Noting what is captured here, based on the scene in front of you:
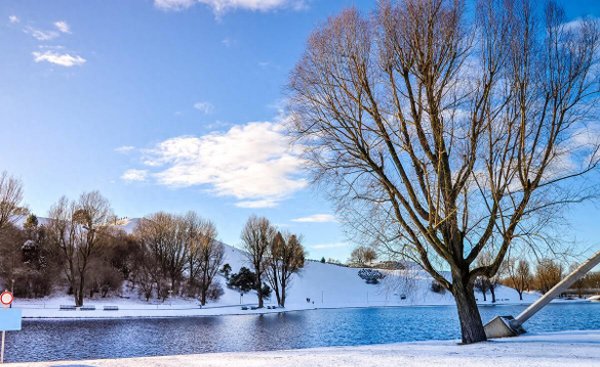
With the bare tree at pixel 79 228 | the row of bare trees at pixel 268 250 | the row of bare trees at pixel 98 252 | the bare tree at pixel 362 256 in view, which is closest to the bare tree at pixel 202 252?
the row of bare trees at pixel 98 252

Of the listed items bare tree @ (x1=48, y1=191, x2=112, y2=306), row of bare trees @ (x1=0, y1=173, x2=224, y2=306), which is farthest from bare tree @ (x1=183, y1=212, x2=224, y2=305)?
bare tree @ (x1=48, y1=191, x2=112, y2=306)

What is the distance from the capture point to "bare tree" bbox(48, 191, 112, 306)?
51750 mm

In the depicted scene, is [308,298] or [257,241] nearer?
[257,241]

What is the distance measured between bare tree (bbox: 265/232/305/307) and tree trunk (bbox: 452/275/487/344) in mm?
50371

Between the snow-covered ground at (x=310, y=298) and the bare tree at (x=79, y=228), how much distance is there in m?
4.48

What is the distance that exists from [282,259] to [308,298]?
69.6ft

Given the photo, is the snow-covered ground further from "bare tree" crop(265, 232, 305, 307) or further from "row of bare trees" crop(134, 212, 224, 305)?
"bare tree" crop(265, 232, 305, 307)

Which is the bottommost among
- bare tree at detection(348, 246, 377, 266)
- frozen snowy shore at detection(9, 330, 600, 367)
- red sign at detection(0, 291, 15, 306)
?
frozen snowy shore at detection(9, 330, 600, 367)

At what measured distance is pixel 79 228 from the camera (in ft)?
175

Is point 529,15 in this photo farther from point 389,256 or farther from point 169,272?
point 169,272

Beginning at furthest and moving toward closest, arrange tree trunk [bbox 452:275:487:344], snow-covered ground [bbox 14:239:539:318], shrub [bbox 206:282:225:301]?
shrub [bbox 206:282:225:301]
snow-covered ground [bbox 14:239:539:318]
tree trunk [bbox 452:275:487:344]

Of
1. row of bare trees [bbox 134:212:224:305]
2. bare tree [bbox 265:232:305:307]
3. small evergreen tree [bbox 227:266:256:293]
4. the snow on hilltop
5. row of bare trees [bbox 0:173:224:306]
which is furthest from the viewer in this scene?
small evergreen tree [bbox 227:266:256:293]

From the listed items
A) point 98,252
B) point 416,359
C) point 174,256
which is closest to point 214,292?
point 174,256

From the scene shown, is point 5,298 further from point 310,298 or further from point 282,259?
point 310,298
